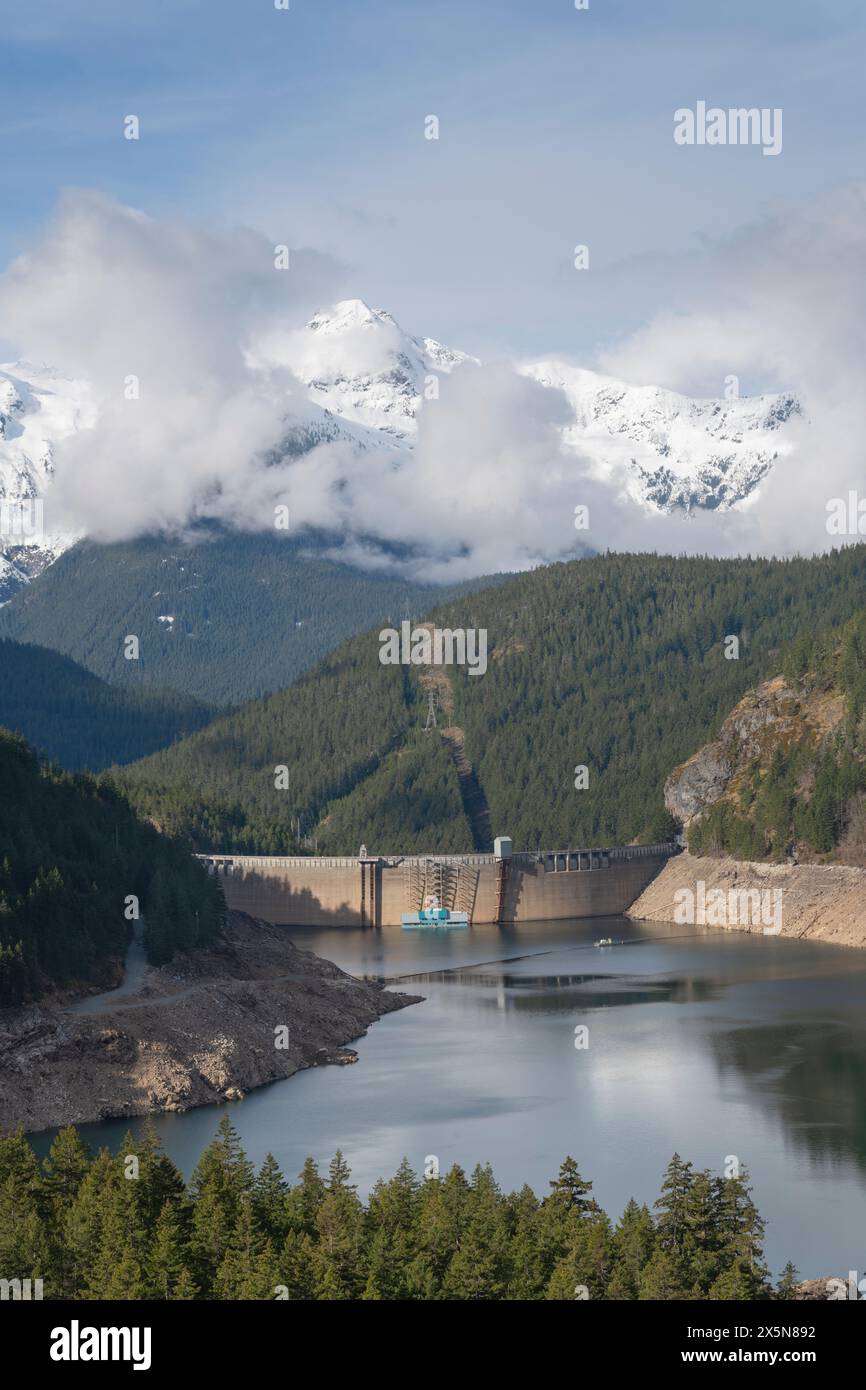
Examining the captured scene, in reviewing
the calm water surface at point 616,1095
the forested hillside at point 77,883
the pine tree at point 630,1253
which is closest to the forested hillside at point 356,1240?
the pine tree at point 630,1253

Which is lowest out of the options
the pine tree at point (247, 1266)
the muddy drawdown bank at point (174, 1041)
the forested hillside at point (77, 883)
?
the pine tree at point (247, 1266)

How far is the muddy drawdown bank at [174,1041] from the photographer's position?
10750 centimetres

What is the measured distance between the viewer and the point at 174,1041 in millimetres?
117938

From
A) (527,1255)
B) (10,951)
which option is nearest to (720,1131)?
(527,1255)

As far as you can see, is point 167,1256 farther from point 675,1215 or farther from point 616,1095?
point 616,1095

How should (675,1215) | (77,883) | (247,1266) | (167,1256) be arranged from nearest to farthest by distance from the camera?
(247,1266)
(167,1256)
(675,1215)
(77,883)

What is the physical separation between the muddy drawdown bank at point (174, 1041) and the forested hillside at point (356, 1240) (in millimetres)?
30876

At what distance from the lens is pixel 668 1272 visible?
63.2m

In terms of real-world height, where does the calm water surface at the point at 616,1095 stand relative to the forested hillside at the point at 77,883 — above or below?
below

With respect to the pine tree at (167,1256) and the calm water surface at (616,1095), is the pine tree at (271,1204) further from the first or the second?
the calm water surface at (616,1095)

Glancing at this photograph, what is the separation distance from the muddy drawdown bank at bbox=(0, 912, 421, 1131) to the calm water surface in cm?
249

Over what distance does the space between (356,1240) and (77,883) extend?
78.4 meters

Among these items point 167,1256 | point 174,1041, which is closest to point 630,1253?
point 167,1256
